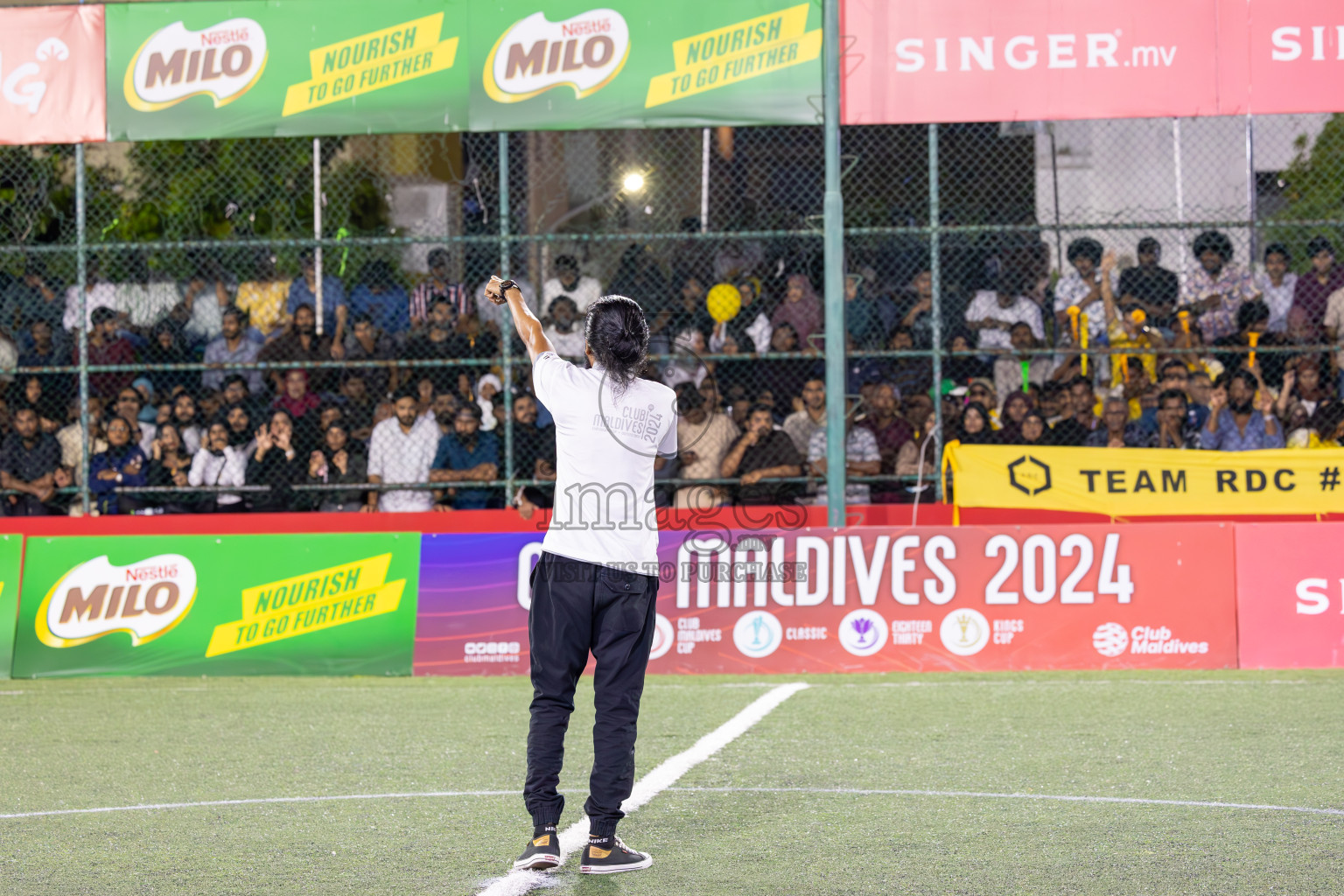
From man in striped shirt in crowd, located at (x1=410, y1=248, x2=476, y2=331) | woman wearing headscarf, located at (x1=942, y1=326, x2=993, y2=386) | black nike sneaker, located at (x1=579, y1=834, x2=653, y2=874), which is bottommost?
black nike sneaker, located at (x1=579, y1=834, x2=653, y2=874)

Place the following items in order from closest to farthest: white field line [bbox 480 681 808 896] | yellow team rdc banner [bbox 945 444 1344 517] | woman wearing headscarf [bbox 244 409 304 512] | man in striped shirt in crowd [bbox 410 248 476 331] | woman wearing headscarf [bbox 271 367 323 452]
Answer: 1. white field line [bbox 480 681 808 896]
2. yellow team rdc banner [bbox 945 444 1344 517]
3. woman wearing headscarf [bbox 244 409 304 512]
4. woman wearing headscarf [bbox 271 367 323 452]
5. man in striped shirt in crowd [bbox 410 248 476 331]

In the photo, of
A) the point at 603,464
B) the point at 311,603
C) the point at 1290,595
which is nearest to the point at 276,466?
the point at 311,603

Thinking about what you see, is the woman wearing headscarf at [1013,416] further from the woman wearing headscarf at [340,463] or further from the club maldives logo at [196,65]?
the club maldives logo at [196,65]

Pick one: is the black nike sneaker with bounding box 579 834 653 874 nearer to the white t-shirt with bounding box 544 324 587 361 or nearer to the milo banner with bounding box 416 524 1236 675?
the milo banner with bounding box 416 524 1236 675

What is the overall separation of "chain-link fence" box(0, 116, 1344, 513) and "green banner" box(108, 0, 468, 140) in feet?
2.76

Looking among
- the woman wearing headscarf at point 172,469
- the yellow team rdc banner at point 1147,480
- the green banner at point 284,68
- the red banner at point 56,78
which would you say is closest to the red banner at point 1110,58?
the yellow team rdc banner at point 1147,480

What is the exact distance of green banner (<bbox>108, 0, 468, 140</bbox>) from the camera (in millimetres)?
11500

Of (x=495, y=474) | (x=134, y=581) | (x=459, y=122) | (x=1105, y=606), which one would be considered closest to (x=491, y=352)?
(x=495, y=474)

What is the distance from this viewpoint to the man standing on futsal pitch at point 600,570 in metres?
4.77

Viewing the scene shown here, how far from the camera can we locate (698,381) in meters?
12.5

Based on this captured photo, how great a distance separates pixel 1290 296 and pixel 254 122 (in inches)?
326

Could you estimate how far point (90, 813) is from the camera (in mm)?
5785

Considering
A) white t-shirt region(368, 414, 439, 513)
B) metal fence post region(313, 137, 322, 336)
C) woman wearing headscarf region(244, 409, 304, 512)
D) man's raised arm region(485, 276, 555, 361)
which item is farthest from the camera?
metal fence post region(313, 137, 322, 336)

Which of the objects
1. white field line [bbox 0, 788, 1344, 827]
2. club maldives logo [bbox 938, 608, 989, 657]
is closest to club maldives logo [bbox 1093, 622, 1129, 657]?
club maldives logo [bbox 938, 608, 989, 657]
